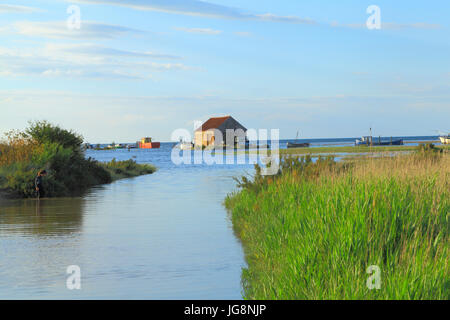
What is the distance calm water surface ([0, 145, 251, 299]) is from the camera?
956 centimetres

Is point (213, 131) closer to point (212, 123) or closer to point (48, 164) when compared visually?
point (212, 123)

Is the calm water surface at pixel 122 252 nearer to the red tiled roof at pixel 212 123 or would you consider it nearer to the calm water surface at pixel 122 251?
the calm water surface at pixel 122 251

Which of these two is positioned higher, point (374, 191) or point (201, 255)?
point (374, 191)

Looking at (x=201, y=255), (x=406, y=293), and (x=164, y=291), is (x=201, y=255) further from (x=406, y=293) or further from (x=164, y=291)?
(x=406, y=293)

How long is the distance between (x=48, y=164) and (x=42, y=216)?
439 inches

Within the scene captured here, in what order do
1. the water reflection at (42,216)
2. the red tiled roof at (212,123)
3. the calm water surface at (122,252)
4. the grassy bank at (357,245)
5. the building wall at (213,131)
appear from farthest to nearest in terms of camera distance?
the red tiled roof at (212,123), the building wall at (213,131), the water reflection at (42,216), the calm water surface at (122,252), the grassy bank at (357,245)

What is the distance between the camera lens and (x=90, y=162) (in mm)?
41125

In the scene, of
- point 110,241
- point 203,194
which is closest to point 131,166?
point 203,194

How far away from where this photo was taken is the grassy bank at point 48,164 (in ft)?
93.5

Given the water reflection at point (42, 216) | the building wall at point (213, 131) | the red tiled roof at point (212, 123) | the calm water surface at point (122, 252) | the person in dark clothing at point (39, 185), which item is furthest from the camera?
the red tiled roof at point (212, 123)

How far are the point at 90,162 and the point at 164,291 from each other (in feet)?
109

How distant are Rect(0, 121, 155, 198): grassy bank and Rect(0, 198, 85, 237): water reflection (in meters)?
2.10

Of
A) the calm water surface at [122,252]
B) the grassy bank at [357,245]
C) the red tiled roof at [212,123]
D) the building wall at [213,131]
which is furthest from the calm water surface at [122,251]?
the red tiled roof at [212,123]

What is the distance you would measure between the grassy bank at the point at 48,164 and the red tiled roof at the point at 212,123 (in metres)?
69.4
